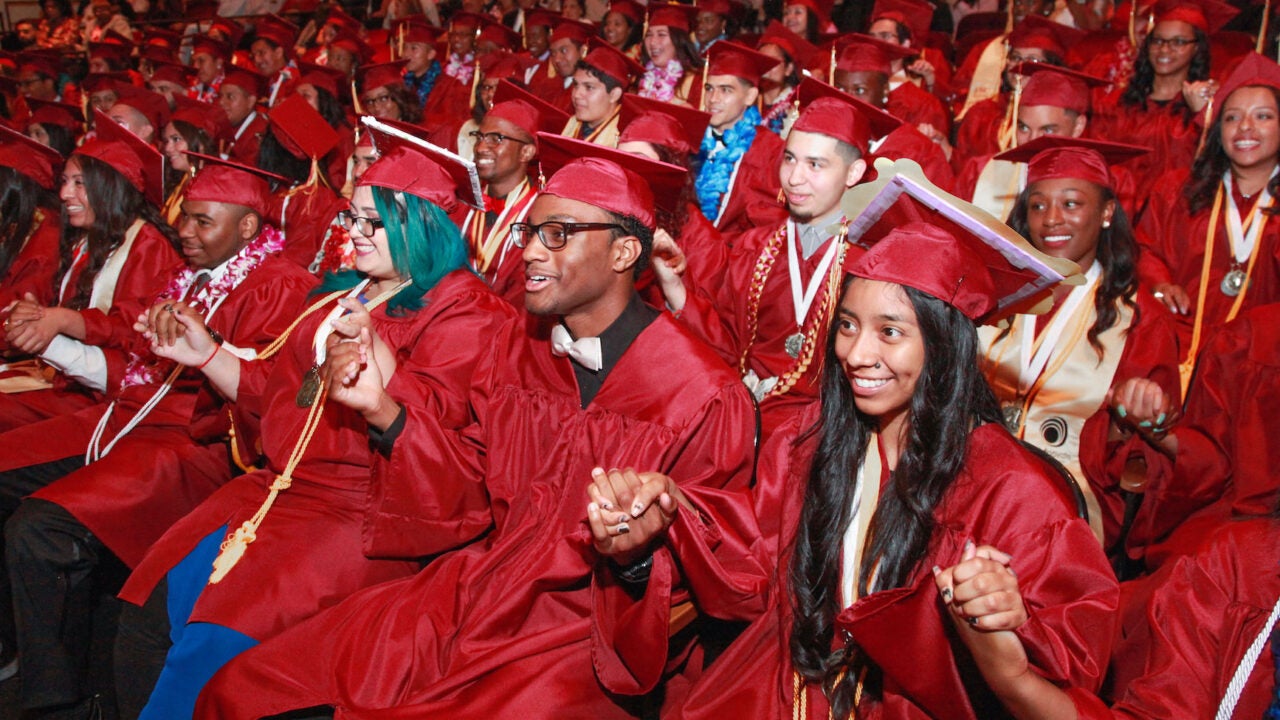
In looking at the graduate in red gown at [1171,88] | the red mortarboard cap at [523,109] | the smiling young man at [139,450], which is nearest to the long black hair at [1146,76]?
the graduate in red gown at [1171,88]

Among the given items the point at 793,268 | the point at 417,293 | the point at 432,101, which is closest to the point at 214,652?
the point at 417,293

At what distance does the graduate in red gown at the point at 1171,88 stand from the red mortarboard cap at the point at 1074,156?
2.24 metres

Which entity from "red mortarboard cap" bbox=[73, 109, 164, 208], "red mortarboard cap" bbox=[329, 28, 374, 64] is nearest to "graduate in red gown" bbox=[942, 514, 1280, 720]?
"red mortarboard cap" bbox=[73, 109, 164, 208]

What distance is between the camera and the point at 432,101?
9.39 metres

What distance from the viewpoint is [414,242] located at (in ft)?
11.3

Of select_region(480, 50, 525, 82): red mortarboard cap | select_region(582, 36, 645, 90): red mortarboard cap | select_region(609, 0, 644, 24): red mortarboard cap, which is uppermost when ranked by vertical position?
select_region(609, 0, 644, 24): red mortarboard cap

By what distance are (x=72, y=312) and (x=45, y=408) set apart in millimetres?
605

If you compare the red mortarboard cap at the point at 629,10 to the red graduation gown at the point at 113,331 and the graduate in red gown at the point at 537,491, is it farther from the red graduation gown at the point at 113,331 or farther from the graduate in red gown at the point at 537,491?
the graduate in red gown at the point at 537,491

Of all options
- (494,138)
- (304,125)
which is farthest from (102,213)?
(494,138)

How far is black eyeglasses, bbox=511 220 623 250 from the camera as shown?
2832 mm

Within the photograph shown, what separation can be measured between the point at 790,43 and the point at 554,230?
484 cm

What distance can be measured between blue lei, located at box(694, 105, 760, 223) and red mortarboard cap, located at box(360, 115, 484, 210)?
8.62 feet

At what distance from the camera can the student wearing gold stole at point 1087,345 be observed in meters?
3.44

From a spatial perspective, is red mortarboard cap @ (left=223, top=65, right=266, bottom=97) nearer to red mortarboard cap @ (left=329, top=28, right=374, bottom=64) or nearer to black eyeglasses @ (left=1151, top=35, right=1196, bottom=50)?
red mortarboard cap @ (left=329, top=28, right=374, bottom=64)
